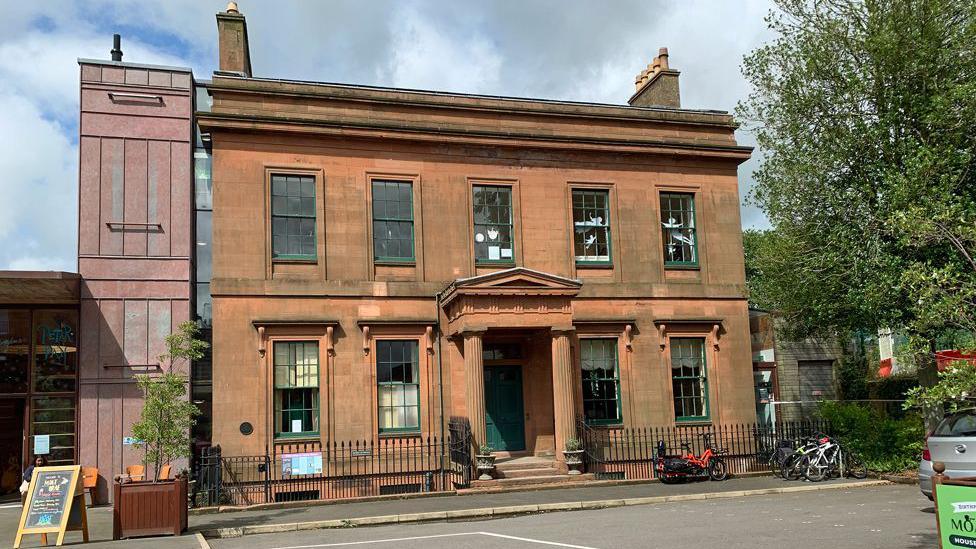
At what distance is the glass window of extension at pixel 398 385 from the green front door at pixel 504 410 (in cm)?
195

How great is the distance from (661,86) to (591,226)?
5.65 metres

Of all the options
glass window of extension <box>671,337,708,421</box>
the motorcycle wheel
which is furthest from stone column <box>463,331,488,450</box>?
glass window of extension <box>671,337,708,421</box>

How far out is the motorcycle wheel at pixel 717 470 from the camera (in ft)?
64.1

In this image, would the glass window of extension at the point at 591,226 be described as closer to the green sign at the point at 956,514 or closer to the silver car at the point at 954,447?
the silver car at the point at 954,447

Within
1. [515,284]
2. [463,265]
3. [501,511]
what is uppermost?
[463,265]

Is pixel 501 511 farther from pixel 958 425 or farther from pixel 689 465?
pixel 958 425

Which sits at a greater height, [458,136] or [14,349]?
[458,136]

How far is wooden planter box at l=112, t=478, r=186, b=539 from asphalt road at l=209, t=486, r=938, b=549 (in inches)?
32.7

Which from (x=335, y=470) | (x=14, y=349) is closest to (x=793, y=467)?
(x=335, y=470)

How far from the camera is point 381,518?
48.8 feet

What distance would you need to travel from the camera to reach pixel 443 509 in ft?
51.1

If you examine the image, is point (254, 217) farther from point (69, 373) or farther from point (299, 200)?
point (69, 373)

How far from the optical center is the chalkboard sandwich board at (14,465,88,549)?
12.4m

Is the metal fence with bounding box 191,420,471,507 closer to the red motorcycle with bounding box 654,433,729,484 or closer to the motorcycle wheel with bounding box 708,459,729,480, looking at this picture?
the red motorcycle with bounding box 654,433,729,484
